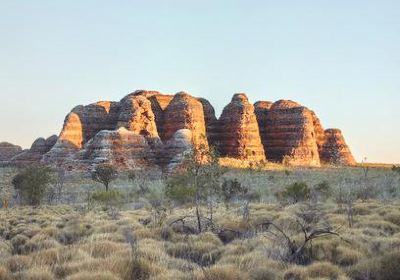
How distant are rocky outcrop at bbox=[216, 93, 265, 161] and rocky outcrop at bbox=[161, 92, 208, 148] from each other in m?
4.52

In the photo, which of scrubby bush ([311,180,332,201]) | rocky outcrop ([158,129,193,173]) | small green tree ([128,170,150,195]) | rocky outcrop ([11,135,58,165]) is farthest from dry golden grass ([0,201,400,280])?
rocky outcrop ([11,135,58,165])

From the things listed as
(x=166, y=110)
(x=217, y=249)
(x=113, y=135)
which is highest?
(x=166, y=110)

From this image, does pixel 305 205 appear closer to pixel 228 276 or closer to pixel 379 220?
pixel 379 220

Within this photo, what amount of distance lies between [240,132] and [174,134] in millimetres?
15681

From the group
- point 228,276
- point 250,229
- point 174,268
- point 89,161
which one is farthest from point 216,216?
point 89,161

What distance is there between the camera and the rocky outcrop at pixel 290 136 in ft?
275

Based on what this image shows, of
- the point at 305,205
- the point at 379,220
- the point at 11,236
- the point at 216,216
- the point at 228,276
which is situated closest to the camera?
the point at 228,276

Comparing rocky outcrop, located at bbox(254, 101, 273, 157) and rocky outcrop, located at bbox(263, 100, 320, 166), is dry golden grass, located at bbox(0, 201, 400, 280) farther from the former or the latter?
rocky outcrop, located at bbox(254, 101, 273, 157)

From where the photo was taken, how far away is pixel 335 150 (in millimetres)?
96438

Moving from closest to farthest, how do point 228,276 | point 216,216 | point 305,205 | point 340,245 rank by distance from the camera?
point 228,276 → point 340,245 → point 216,216 → point 305,205

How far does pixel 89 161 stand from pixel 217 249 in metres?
52.7

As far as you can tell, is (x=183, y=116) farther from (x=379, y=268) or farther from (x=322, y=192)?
(x=379, y=268)

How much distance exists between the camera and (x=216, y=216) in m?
17.6

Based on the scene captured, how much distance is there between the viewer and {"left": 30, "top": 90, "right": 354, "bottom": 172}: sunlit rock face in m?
64.1
